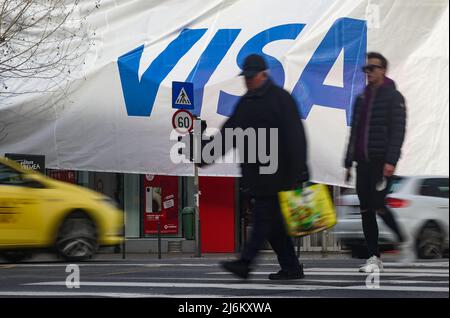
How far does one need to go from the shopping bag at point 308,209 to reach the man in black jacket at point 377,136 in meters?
0.15

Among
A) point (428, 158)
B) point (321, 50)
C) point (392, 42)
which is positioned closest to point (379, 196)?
point (428, 158)

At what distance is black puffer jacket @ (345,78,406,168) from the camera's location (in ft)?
10.7

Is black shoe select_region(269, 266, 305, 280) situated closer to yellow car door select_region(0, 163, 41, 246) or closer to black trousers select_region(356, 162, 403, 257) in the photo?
black trousers select_region(356, 162, 403, 257)

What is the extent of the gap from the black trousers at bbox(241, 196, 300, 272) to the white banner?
229 mm

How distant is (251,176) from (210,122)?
49.1 inches

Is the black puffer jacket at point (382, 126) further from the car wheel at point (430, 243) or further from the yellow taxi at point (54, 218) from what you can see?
the yellow taxi at point (54, 218)

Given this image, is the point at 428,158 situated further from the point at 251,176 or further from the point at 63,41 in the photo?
the point at 63,41

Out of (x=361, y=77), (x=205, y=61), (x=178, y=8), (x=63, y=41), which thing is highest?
(x=178, y=8)

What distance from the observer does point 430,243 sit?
3.11 meters

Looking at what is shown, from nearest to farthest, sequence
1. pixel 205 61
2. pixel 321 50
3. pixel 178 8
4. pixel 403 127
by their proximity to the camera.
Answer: pixel 403 127
pixel 321 50
pixel 205 61
pixel 178 8

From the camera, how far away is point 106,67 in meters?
8.18

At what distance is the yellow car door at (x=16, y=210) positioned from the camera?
3.67 m

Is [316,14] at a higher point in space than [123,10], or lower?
lower

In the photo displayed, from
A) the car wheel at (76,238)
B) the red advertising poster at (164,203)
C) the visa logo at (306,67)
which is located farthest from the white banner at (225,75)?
the red advertising poster at (164,203)
